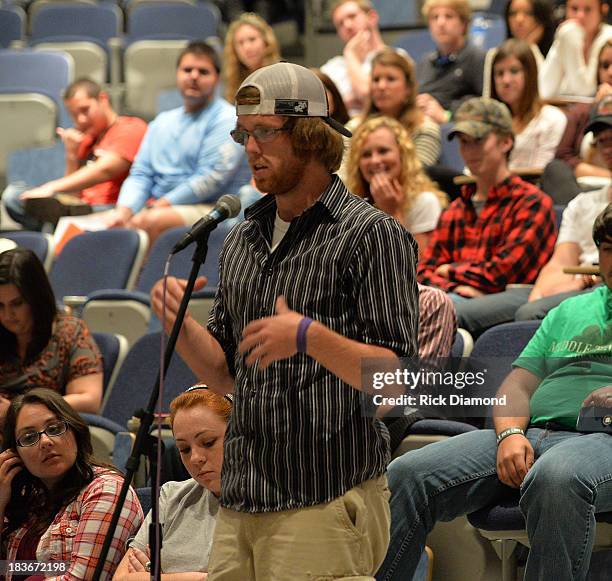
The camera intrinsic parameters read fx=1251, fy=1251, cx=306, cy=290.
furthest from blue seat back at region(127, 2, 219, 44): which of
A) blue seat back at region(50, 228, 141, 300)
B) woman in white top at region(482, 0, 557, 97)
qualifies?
blue seat back at region(50, 228, 141, 300)

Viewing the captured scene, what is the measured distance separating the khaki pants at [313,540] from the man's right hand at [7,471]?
1.06 meters

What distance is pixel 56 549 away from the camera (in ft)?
9.14

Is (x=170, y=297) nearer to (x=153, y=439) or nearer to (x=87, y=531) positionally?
(x=153, y=439)

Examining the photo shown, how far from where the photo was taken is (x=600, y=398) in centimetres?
274

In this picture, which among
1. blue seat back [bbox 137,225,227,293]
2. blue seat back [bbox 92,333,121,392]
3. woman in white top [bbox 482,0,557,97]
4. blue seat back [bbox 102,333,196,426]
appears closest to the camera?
blue seat back [bbox 102,333,196,426]

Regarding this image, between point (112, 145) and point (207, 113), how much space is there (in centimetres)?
67

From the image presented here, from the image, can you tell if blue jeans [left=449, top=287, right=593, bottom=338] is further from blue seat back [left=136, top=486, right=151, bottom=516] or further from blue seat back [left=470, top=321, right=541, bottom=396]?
blue seat back [left=136, top=486, right=151, bottom=516]

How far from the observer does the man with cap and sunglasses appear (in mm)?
1938

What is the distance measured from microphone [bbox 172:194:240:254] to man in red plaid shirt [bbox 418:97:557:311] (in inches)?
81.8

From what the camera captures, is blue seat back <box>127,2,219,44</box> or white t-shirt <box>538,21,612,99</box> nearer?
white t-shirt <box>538,21,612,99</box>

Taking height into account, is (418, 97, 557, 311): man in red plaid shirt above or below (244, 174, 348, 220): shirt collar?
below

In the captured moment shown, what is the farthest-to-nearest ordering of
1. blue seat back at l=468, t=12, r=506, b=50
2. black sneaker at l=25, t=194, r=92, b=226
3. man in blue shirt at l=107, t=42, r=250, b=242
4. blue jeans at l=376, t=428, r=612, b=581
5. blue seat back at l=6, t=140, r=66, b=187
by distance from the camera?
blue seat back at l=468, t=12, r=506, b=50 < blue seat back at l=6, t=140, r=66, b=187 < black sneaker at l=25, t=194, r=92, b=226 < man in blue shirt at l=107, t=42, r=250, b=242 < blue jeans at l=376, t=428, r=612, b=581

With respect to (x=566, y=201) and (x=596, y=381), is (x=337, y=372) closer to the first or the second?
(x=596, y=381)

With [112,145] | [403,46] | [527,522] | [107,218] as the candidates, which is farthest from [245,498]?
[403,46]
